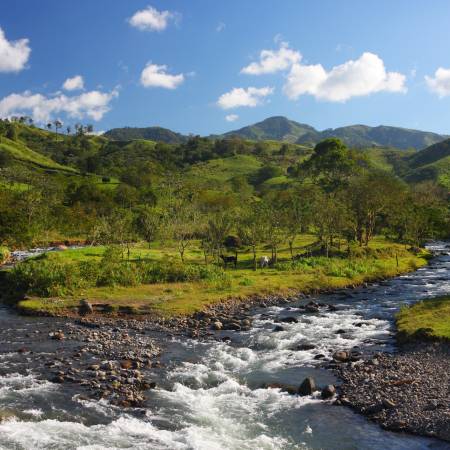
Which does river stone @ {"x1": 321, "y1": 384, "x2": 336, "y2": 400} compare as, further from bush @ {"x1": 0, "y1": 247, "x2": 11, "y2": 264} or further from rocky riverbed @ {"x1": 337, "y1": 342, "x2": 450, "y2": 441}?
bush @ {"x1": 0, "y1": 247, "x2": 11, "y2": 264}

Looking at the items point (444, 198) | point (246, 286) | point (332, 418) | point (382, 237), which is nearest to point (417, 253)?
point (382, 237)

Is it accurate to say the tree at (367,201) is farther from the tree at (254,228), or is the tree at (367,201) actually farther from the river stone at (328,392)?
the river stone at (328,392)

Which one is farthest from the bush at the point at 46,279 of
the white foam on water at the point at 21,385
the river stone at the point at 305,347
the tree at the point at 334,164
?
the tree at the point at 334,164

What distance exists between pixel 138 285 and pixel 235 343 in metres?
19.6

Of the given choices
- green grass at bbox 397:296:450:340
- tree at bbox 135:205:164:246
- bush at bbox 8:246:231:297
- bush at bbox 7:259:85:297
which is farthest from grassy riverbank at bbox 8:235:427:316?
green grass at bbox 397:296:450:340

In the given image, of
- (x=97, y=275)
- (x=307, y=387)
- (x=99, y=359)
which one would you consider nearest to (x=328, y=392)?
(x=307, y=387)

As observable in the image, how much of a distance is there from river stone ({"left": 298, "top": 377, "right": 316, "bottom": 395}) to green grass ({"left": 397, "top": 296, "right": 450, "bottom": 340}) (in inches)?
474

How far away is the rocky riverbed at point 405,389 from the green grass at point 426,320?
5.90 feet

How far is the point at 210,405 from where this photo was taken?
2586cm

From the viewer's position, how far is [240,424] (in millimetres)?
23641

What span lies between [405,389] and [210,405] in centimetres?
1107

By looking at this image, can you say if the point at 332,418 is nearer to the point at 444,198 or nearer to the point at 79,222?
the point at 79,222

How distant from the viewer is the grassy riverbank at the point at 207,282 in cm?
4569

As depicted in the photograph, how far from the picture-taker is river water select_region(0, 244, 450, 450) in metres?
21.6
